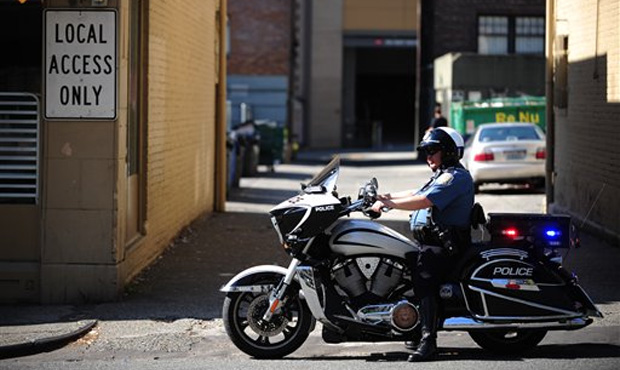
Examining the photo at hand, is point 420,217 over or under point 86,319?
over

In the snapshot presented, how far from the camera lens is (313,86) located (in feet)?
188

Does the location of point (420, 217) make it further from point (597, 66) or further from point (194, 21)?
point (194, 21)

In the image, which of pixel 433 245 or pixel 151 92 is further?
pixel 151 92

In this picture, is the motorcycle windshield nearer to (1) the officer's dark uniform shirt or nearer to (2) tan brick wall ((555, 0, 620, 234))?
(1) the officer's dark uniform shirt

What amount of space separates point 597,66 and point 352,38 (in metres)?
41.3

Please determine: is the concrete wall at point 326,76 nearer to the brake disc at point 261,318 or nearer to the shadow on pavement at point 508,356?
the shadow on pavement at point 508,356

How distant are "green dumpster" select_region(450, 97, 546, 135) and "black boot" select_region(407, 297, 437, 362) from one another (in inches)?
856

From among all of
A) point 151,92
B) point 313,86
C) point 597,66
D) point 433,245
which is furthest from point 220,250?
point 313,86

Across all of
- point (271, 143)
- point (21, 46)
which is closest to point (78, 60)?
point (21, 46)

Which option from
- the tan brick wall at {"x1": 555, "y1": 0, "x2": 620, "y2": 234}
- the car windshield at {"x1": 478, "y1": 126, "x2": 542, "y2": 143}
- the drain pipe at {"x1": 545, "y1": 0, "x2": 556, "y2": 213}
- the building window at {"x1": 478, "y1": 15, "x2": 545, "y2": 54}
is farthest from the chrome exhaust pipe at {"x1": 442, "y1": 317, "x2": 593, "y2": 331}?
the building window at {"x1": 478, "y1": 15, "x2": 545, "y2": 54}

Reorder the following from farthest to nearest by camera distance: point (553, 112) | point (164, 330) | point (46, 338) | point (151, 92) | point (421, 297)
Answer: point (553, 112) → point (151, 92) → point (164, 330) → point (46, 338) → point (421, 297)

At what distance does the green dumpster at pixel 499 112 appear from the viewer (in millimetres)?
30153

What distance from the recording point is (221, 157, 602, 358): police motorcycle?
29.0 ft

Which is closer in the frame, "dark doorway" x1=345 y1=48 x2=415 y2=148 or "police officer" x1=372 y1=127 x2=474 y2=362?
"police officer" x1=372 y1=127 x2=474 y2=362
